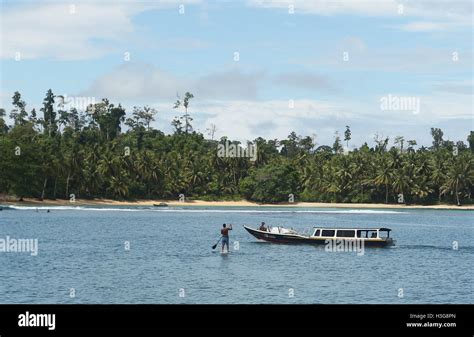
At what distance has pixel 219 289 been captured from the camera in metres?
57.2

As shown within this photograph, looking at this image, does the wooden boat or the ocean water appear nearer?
the ocean water

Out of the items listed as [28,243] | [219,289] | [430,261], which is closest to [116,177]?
[28,243]

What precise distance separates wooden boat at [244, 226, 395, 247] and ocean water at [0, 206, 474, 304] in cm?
87

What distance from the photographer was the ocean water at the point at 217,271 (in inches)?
2164

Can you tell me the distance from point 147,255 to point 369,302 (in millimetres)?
30924

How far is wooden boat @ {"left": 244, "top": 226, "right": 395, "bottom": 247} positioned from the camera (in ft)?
283
